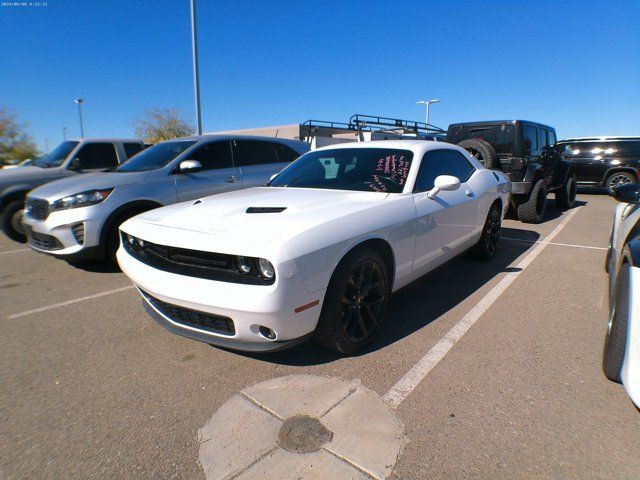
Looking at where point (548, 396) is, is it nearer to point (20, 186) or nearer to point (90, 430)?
point (90, 430)

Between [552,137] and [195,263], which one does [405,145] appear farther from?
[552,137]

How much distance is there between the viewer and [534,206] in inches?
299

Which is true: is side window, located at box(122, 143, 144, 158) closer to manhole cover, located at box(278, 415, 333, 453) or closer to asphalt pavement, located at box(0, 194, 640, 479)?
asphalt pavement, located at box(0, 194, 640, 479)

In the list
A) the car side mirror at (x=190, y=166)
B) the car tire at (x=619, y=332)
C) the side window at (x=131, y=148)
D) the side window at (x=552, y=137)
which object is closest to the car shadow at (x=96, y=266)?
the car side mirror at (x=190, y=166)

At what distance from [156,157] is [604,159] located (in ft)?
41.5

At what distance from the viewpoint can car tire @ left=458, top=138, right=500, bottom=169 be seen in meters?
7.10

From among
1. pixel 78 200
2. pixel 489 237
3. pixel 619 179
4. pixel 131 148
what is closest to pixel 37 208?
pixel 78 200

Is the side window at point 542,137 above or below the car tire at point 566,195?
above

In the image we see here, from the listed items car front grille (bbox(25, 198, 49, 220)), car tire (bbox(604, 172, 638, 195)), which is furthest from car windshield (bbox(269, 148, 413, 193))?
car tire (bbox(604, 172, 638, 195))

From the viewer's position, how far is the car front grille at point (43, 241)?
4.50 meters

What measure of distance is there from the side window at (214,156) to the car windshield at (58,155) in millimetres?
3342

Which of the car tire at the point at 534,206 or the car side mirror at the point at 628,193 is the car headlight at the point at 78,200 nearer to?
the car side mirror at the point at 628,193

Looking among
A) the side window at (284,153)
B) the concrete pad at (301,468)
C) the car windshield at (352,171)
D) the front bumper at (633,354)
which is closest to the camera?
the concrete pad at (301,468)

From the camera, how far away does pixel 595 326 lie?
320 centimetres
